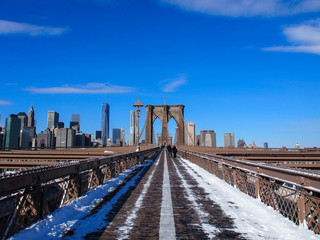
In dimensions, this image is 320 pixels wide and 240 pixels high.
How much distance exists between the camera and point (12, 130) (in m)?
166

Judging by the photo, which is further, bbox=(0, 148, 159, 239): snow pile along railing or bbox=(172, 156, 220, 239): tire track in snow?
bbox=(172, 156, 220, 239): tire track in snow

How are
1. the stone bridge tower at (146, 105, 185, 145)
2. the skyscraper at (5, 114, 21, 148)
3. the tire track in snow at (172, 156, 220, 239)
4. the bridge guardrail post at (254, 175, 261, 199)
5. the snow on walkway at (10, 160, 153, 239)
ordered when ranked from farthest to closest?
the skyscraper at (5, 114, 21, 148), the stone bridge tower at (146, 105, 185, 145), the bridge guardrail post at (254, 175, 261, 199), the tire track in snow at (172, 156, 220, 239), the snow on walkway at (10, 160, 153, 239)

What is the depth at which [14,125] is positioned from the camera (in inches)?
6658

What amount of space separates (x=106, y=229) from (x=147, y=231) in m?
0.72

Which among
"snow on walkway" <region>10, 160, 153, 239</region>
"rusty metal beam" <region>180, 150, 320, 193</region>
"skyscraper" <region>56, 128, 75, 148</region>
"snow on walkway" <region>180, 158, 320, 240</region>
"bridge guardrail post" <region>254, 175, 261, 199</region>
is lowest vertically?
"snow on walkway" <region>180, 158, 320, 240</region>

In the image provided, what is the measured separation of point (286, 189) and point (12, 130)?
612ft

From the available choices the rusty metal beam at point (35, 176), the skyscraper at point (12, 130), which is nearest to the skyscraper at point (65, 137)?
the skyscraper at point (12, 130)

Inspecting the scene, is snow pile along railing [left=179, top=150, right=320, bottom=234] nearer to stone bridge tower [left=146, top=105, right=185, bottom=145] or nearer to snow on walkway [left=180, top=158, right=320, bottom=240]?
snow on walkway [left=180, top=158, right=320, bottom=240]

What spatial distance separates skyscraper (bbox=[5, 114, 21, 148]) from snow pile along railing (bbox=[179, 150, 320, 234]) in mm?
171426

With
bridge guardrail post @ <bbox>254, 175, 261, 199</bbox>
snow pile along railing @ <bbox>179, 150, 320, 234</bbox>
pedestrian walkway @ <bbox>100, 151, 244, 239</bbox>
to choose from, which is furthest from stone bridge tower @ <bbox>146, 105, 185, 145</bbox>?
pedestrian walkway @ <bbox>100, 151, 244, 239</bbox>

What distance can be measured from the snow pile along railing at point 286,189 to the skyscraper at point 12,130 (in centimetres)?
17143

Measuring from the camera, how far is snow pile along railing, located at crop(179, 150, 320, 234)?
4324 millimetres

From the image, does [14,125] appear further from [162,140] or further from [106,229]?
[106,229]

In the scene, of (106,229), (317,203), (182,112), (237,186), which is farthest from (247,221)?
(182,112)
